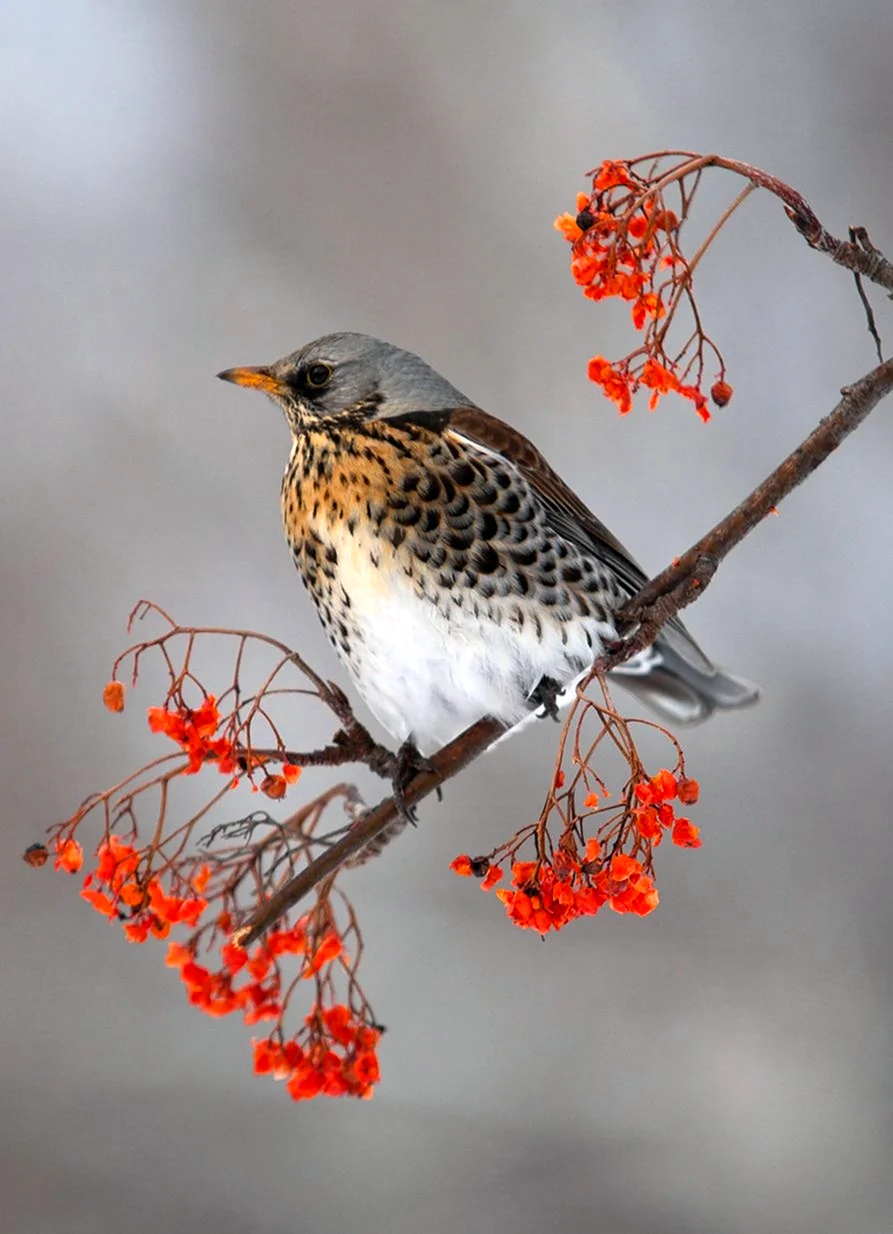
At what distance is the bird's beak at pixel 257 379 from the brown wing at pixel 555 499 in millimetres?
242

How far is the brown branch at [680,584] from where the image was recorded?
3.78 feet

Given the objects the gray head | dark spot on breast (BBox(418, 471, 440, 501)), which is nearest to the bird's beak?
the gray head

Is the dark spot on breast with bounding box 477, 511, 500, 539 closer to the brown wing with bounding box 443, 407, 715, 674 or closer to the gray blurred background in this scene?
the brown wing with bounding box 443, 407, 715, 674

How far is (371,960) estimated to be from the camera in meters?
2.74

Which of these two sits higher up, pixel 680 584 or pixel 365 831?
pixel 680 584

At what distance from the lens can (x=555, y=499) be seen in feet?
6.23

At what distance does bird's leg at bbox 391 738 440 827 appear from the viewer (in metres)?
1.32

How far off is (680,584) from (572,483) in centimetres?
159

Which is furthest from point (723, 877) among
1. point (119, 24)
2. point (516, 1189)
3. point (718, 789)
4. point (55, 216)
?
point (119, 24)

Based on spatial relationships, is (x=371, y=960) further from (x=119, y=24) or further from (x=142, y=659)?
(x=119, y=24)

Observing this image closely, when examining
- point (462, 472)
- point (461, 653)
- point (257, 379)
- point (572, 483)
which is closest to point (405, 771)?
point (461, 653)

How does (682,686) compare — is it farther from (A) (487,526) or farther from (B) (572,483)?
(B) (572,483)

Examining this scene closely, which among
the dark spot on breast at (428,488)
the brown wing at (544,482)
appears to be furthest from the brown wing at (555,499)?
the dark spot on breast at (428,488)

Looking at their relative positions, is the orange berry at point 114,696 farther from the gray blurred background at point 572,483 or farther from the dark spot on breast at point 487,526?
the gray blurred background at point 572,483
